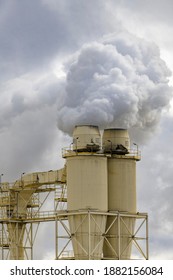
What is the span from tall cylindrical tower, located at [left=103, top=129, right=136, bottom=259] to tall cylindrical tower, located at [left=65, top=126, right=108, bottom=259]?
2071mm

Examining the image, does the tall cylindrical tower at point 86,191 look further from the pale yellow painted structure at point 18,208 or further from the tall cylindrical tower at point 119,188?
the pale yellow painted structure at point 18,208

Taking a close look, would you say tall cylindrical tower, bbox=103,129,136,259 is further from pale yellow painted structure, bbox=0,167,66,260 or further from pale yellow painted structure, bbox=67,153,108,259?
pale yellow painted structure, bbox=0,167,66,260

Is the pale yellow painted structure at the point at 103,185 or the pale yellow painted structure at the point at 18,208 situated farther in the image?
the pale yellow painted structure at the point at 18,208

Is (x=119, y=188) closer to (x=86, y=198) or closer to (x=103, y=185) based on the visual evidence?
(x=103, y=185)

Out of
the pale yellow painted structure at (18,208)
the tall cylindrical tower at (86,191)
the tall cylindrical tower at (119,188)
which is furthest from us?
the pale yellow painted structure at (18,208)

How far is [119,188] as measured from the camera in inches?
3907

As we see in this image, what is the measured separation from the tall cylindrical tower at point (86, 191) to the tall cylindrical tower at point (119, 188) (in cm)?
207

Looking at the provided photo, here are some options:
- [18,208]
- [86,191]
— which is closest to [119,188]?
[86,191]

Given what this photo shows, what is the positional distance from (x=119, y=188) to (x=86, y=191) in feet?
16.1

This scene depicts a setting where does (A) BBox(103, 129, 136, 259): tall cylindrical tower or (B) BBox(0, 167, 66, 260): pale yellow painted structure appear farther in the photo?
(B) BBox(0, 167, 66, 260): pale yellow painted structure

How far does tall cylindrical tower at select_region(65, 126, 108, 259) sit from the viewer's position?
9544 cm

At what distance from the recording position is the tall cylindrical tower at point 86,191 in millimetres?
95438
